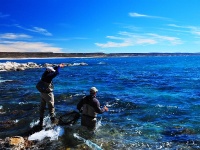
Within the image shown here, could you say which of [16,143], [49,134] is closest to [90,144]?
[49,134]

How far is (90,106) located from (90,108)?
0.11m

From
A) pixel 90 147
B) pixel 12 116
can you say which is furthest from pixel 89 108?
pixel 12 116

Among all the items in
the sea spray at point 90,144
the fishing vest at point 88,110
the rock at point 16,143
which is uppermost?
the fishing vest at point 88,110

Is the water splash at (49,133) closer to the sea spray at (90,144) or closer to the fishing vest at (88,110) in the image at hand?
the sea spray at (90,144)

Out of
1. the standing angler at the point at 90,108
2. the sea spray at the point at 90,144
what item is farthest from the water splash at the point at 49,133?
the standing angler at the point at 90,108

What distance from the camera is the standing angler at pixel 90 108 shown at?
12250 mm

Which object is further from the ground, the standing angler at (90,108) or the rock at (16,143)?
the standing angler at (90,108)

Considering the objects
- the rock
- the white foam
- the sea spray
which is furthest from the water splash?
the sea spray

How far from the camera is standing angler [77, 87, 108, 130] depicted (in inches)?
482

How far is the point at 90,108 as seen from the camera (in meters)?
12.5

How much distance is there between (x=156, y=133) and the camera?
46.0 feet

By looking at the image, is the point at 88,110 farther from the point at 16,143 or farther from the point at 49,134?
the point at 16,143

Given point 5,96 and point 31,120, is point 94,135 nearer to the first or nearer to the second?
point 31,120

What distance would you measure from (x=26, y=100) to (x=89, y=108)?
11515 millimetres
